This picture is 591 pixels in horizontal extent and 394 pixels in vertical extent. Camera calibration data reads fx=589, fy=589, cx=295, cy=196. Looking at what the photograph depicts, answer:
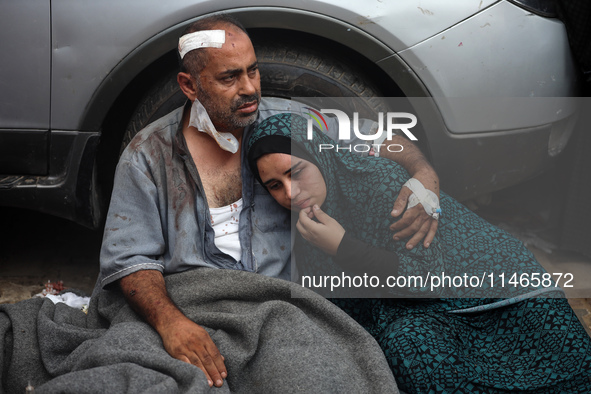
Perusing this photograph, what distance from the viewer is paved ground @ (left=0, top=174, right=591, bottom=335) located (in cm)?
310

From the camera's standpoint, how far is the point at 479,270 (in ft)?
7.41

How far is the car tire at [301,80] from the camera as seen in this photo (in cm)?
269

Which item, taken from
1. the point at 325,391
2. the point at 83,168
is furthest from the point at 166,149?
the point at 325,391

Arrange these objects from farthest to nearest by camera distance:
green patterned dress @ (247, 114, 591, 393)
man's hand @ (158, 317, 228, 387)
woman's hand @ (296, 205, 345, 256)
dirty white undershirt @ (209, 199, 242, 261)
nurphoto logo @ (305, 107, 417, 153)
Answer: nurphoto logo @ (305, 107, 417, 153) → dirty white undershirt @ (209, 199, 242, 261) → woman's hand @ (296, 205, 345, 256) → green patterned dress @ (247, 114, 591, 393) → man's hand @ (158, 317, 228, 387)

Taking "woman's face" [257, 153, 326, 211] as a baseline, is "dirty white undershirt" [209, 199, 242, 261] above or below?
below

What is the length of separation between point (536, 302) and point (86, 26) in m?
2.14

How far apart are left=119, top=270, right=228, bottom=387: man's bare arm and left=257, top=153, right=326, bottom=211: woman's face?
1.76ft

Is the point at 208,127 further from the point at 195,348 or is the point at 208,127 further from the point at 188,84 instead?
the point at 195,348

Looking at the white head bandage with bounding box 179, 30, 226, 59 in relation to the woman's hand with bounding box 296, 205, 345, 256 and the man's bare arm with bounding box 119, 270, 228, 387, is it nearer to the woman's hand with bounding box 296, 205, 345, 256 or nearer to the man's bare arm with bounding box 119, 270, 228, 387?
A: the woman's hand with bounding box 296, 205, 345, 256

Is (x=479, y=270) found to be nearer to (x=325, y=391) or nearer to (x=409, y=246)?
(x=409, y=246)

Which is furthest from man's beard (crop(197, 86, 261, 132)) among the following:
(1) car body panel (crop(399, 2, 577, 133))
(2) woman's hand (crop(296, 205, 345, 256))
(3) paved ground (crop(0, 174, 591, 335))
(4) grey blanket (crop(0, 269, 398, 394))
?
(3) paved ground (crop(0, 174, 591, 335))

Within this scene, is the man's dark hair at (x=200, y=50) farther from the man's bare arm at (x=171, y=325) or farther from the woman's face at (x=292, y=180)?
the man's bare arm at (x=171, y=325)

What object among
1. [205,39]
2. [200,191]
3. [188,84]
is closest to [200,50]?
[205,39]

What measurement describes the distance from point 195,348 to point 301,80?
1.35 m
